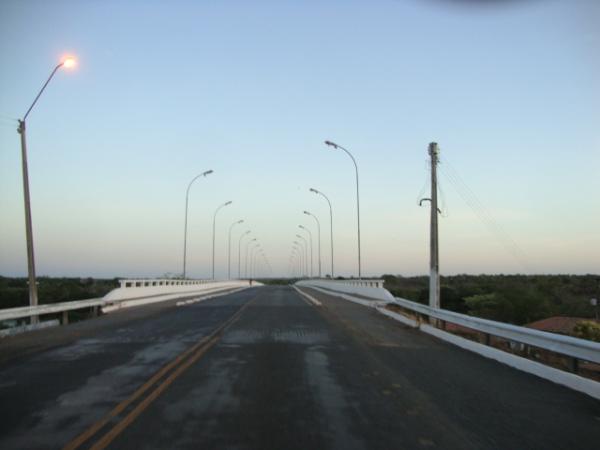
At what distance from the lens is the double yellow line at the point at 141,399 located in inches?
241

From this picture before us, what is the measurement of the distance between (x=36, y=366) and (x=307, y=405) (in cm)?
601

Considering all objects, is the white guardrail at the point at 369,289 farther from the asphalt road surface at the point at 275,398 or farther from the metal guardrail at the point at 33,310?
the asphalt road surface at the point at 275,398

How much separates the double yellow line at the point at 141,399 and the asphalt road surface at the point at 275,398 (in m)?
0.02

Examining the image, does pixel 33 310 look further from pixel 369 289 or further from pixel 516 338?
pixel 369 289

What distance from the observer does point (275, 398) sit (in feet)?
27.0

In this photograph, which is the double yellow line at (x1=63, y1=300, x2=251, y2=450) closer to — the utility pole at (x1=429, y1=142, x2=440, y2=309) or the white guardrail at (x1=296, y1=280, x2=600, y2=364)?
the white guardrail at (x1=296, y1=280, x2=600, y2=364)

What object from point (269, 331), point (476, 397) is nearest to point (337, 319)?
point (269, 331)

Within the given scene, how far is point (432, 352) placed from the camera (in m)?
13.5

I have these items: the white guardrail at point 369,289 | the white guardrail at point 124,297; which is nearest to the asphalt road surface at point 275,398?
the white guardrail at point 124,297

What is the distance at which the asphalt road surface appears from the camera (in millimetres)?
6266

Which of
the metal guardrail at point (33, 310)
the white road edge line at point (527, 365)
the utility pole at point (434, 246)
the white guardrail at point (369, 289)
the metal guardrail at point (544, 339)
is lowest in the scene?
the white guardrail at point (369, 289)

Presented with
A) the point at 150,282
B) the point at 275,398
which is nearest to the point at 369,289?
the point at 150,282

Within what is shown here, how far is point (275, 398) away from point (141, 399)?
1.84 metres

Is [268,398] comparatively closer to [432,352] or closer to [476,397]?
[476,397]
